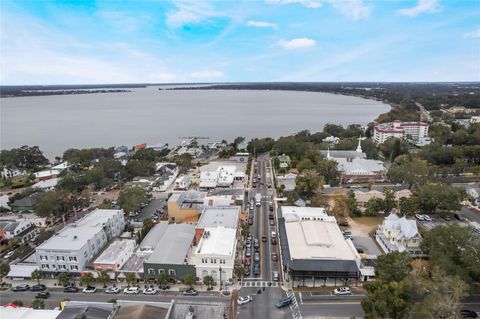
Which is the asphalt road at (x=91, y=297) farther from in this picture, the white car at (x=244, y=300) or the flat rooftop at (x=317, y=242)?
the flat rooftop at (x=317, y=242)

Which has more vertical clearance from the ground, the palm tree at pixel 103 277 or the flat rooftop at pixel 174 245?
the flat rooftop at pixel 174 245

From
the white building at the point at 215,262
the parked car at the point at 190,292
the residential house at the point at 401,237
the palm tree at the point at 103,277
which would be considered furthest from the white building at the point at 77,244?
the residential house at the point at 401,237

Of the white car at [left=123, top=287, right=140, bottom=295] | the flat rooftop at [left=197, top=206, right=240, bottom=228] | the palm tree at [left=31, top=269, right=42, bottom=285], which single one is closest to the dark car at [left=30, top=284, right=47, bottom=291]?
the palm tree at [left=31, top=269, right=42, bottom=285]

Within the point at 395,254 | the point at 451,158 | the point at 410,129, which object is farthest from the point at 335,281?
the point at 410,129

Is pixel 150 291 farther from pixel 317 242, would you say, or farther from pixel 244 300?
pixel 317 242

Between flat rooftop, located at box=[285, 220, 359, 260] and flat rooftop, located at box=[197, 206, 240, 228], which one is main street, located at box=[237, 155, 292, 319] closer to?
flat rooftop, located at box=[285, 220, 359, 260]

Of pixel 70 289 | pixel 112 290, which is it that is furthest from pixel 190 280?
pixel 70 289
